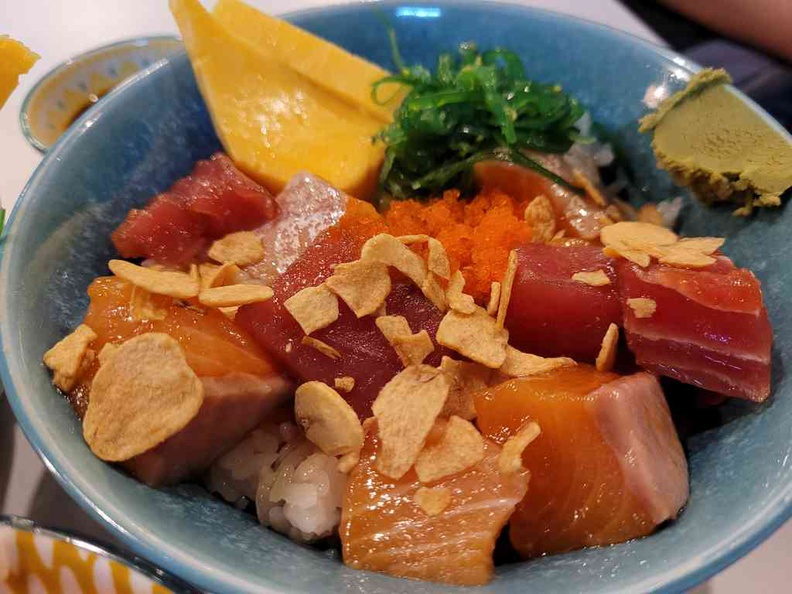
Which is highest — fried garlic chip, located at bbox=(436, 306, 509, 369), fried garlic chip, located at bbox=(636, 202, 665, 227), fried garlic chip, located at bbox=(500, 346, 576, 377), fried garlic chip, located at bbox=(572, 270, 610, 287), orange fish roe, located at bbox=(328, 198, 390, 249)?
fried garlic chip, located at bbox=(572, 270, 610, 287)

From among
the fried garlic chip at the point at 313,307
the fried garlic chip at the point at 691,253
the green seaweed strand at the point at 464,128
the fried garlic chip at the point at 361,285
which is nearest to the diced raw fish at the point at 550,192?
the green seaweed strand at the point at 464,128

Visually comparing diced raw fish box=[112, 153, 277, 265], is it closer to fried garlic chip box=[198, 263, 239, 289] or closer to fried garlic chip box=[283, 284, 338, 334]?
fried garlic chip box=[198, 263, 239, 289]

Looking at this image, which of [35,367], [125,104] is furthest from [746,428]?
[125,104]

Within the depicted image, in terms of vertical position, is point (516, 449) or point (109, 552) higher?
point (516, 449)

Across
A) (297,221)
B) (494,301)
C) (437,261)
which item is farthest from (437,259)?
(297,221)

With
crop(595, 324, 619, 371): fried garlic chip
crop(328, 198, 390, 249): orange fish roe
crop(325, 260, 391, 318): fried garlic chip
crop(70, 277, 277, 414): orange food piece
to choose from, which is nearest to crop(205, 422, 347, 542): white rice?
crop(70, 277, 277, 414): orange food piece

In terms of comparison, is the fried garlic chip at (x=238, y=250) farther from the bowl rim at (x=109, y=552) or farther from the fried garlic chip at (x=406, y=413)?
the bowl rim at (x=109, y=552)

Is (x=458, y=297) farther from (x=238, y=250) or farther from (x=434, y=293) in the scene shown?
(x=238, y=250)
